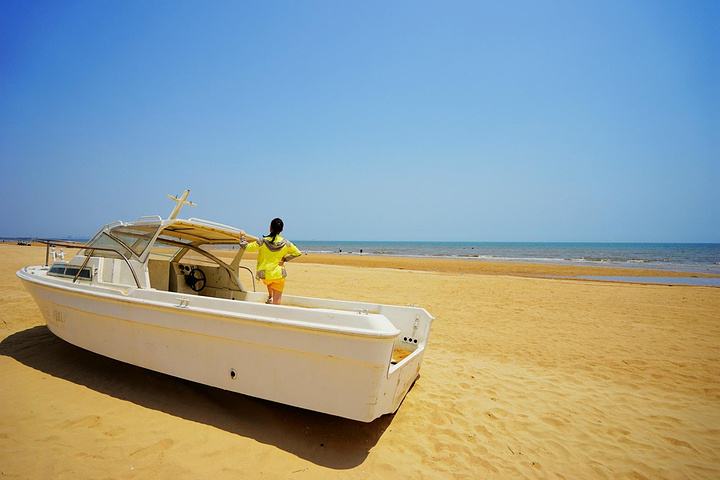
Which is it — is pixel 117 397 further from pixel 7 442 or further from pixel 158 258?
pixel 158 258

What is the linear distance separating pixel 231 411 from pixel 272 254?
74.0 inches

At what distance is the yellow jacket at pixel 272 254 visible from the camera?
450 centimetres

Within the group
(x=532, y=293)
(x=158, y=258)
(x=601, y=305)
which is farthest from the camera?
(x=532, y=293)

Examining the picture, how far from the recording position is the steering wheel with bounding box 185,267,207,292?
5.80 meters

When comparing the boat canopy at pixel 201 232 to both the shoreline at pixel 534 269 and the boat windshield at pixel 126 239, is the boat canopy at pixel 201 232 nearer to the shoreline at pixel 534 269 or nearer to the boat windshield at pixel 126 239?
the boat windshield at pixel 126 239

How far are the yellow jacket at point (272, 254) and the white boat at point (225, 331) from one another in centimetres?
46

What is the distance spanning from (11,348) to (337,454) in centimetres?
558

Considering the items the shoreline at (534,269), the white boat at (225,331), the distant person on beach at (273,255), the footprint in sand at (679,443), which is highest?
the distant person on beach at (273,255)

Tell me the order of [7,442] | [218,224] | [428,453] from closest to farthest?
[7,442], [428,453], [218,224]

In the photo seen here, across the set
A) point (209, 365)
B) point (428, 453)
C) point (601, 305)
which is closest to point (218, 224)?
point (209, 365)

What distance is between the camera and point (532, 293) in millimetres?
12352

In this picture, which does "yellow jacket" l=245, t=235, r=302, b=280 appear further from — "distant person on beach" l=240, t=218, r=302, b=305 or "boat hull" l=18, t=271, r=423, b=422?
"boat hull" l=18, t=271, r=423, b=422

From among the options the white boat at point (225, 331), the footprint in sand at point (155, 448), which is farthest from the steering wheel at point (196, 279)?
the footprint in sand at point (155, 448)

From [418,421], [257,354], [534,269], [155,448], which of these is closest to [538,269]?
[534,269]
